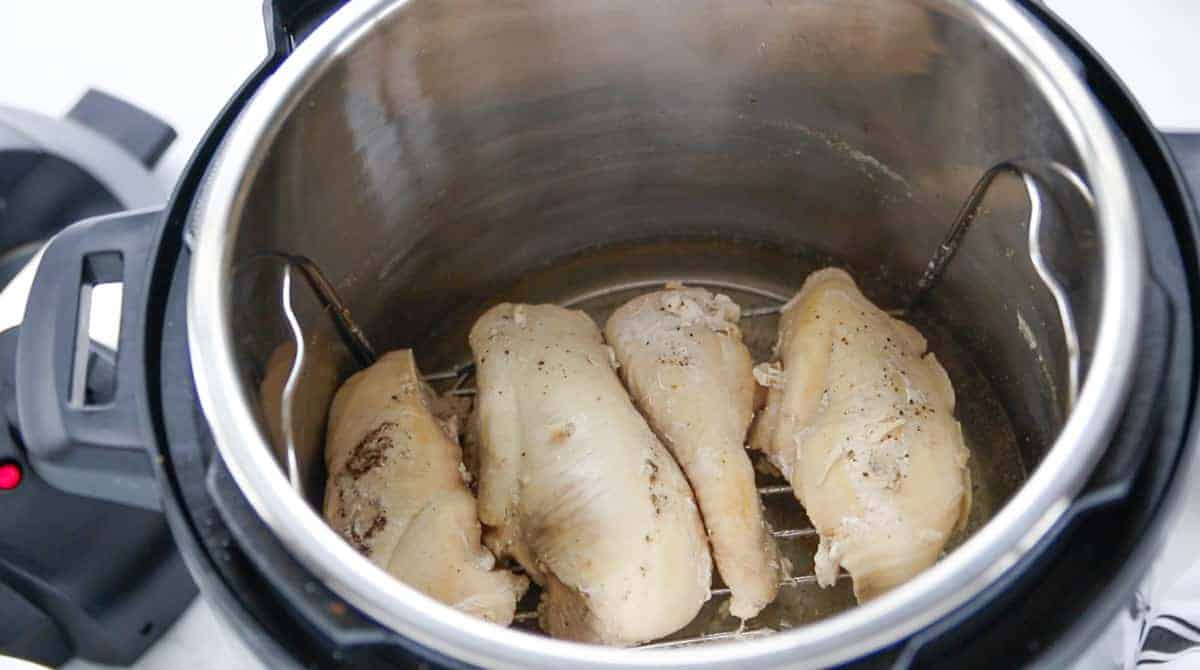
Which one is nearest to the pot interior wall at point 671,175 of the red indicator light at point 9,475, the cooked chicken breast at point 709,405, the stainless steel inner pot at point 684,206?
the stainless steel inner pot at point 684,206

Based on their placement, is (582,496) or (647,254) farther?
(647,254)

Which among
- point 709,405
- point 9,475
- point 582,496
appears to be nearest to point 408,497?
point 582,496

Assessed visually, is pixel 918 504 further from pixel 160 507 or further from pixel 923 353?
pixel 160 507

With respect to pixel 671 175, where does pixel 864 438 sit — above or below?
below

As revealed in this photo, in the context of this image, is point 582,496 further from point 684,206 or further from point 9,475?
point 9,475

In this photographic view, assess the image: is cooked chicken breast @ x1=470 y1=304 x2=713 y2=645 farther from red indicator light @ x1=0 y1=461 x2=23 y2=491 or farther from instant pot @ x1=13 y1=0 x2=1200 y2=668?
red indicator light @ x1=0 y1=461 x2=23 y2=491

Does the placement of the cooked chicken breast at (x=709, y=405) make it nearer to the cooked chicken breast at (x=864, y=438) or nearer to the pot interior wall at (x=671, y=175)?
the cooked chicken breast at (x=864, y=438)
